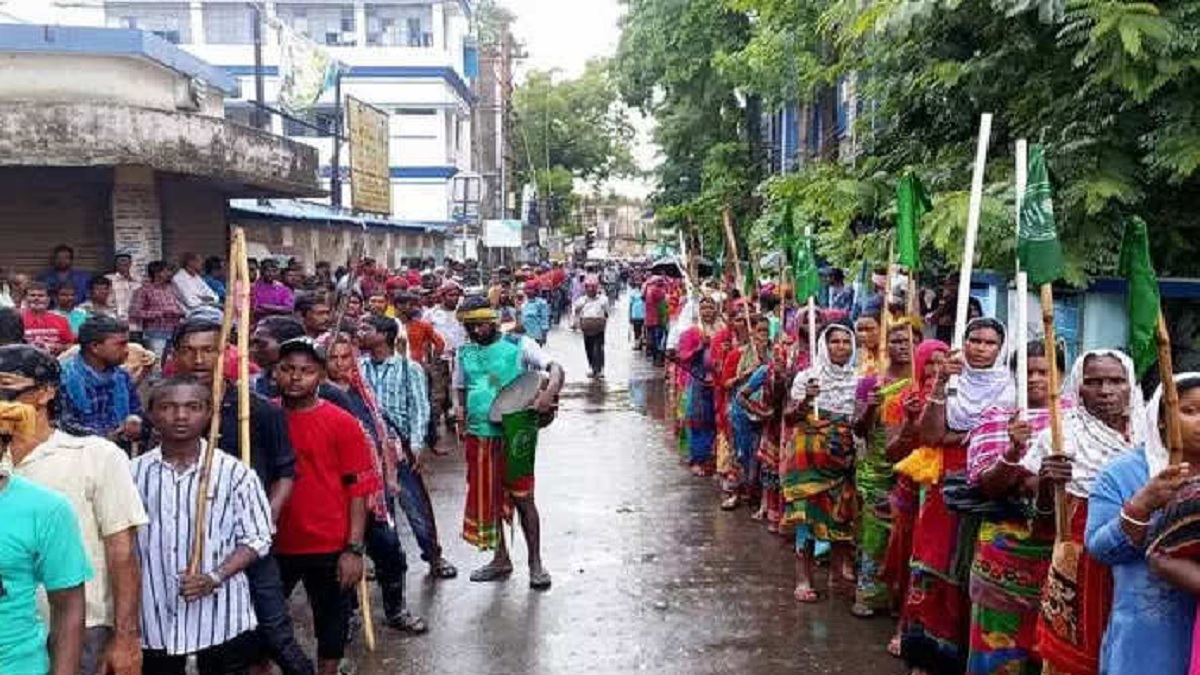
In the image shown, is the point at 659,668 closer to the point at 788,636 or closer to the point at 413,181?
the point at 788,636

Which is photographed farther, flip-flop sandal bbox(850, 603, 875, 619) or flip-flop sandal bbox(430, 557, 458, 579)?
flip-flop sandal bbox(430, 557, 458, 579)

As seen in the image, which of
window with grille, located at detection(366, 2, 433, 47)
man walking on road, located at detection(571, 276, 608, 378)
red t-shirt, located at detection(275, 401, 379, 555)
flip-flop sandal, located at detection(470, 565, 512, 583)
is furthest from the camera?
window with grille, located at detection(366, 2, 433, 47)

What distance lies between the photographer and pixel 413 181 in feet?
135

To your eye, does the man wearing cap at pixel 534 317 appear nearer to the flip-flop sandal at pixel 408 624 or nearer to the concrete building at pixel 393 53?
the flip-flop sandal at pixel 408 624

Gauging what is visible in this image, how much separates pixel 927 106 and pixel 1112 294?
231cm

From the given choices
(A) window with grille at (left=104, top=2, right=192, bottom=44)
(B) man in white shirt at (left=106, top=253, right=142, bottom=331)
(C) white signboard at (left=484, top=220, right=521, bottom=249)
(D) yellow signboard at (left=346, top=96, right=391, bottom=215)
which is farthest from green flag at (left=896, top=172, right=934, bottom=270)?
(A) window with grille at (left=104, top=2, right=192, bottom=44)

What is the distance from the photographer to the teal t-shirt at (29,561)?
2.89 meters

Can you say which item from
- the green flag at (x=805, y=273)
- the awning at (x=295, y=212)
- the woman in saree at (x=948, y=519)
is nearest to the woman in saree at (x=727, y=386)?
the green flag at (x=805, y=273)

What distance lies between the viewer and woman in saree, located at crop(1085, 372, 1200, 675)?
304 cm

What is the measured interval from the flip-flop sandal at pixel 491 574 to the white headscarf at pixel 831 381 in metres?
2.08

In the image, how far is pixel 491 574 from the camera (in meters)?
7.09

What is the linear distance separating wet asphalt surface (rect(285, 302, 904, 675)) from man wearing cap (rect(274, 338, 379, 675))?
39.5 inches

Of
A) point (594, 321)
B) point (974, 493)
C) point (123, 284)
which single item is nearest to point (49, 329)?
point (123, 284)

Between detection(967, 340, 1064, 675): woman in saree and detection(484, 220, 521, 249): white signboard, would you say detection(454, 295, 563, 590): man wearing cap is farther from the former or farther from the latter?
detection(484, 220, 521, 249): white signboard
